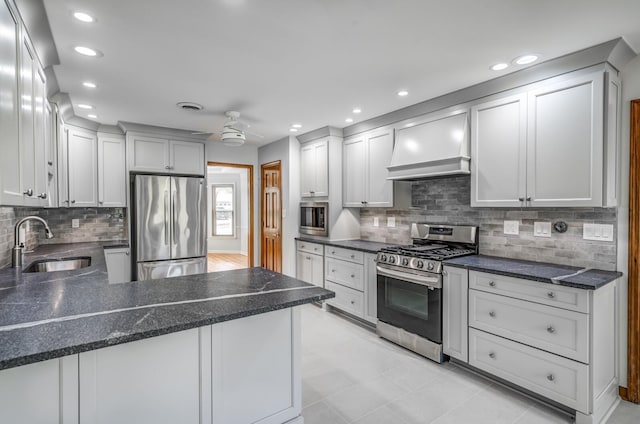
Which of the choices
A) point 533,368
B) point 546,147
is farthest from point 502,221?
point 533,368

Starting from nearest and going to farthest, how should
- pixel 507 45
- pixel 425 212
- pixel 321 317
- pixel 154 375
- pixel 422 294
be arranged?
1. pixel 154 375
2. pixel 507 45
3. pixel 422 294
4. pixel 425 212
5. pixel 321 317

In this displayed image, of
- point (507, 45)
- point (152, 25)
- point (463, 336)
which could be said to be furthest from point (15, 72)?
point (463, 336)

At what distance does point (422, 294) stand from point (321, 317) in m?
1.59

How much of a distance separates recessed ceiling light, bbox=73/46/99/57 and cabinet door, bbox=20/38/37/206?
405 millimetres

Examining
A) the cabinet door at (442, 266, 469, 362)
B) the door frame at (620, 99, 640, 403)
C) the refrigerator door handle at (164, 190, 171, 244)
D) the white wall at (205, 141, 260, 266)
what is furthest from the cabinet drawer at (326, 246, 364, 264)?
the door frame at (620, 99, 640, 403)

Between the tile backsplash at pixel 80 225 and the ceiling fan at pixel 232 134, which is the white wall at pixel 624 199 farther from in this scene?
the tile backsplash at pixel 80 225

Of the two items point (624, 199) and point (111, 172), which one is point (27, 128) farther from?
point (624, 199)

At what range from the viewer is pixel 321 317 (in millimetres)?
4188

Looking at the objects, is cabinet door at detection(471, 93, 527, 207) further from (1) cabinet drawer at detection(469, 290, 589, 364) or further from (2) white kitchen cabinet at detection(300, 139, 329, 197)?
(2) white kitchen cabinet at detection(300, 139, 329, 197)

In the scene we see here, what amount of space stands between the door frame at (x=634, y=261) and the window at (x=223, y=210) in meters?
8.36

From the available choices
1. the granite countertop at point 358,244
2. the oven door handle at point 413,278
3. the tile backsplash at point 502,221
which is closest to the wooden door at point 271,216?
the granite countertop at point 358,244

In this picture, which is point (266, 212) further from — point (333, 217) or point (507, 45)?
point (507, 45)

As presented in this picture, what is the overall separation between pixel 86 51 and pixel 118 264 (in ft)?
8.73

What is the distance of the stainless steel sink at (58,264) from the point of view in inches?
114
